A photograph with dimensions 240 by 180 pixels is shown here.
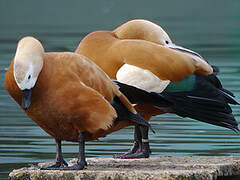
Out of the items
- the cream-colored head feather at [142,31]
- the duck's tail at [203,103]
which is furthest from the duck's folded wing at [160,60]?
the cream-colored head feather at [142,31]

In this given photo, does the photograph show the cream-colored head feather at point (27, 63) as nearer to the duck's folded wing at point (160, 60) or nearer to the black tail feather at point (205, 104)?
the duck's folded wing at point (160, 60)

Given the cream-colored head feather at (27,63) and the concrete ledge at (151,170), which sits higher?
the cream-colored head feather at (27,63)

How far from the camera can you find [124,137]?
12266mm

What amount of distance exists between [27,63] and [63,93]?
42 cm

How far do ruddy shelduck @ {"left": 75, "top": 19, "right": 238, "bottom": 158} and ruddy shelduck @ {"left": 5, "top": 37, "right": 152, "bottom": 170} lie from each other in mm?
1102

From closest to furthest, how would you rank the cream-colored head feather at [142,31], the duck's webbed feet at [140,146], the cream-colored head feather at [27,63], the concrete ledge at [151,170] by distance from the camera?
1. the cream-colored head feather at [27,63]
2. the concrete ledge at [151,170]
3. the duck's webbed feet at [140,146]
4. the cream-colored head feather at [142,31]

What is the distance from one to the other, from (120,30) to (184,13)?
6313 centimetres

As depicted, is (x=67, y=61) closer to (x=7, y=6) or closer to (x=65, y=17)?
(x=65, y=17)

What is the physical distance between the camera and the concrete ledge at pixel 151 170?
814 cm

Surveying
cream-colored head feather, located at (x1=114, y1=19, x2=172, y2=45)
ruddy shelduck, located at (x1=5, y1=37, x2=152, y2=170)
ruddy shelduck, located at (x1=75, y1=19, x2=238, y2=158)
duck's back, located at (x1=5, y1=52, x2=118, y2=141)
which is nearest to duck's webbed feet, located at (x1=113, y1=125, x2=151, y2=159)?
→ ruddy shelduck, located at (x1=75, y1=19, x2=238, y2=158)

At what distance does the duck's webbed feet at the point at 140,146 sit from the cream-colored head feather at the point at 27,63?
2.02 m

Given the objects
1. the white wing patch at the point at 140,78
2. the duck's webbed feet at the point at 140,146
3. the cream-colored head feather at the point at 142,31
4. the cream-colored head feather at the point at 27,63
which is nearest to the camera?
the cream-colored head feather at the point at 27,63

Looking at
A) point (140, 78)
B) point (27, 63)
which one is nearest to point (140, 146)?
point (140, 78)

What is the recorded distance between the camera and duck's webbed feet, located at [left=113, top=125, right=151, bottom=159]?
383 inches
